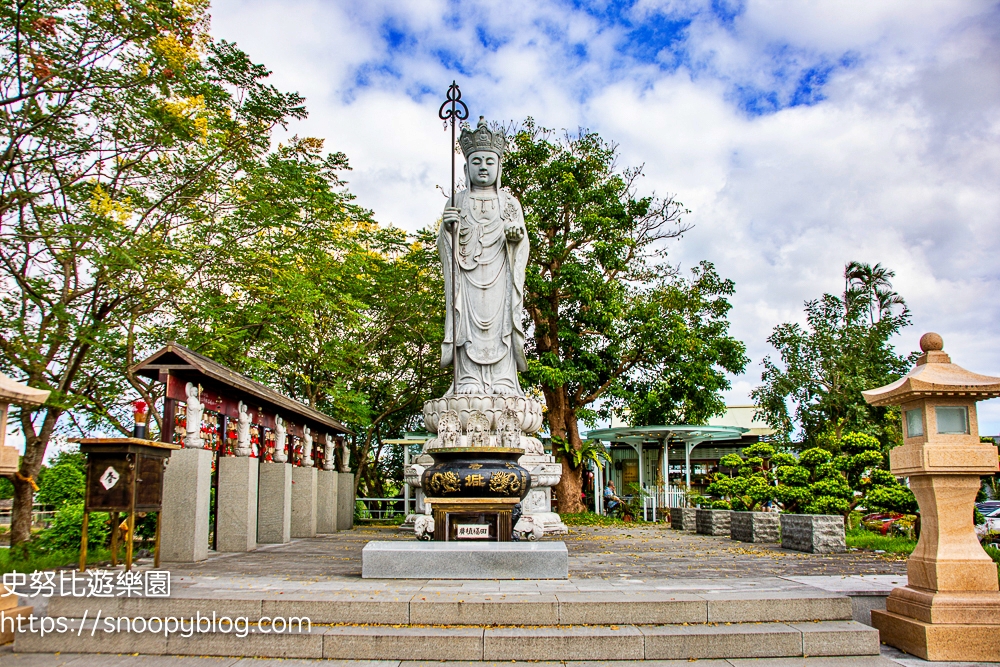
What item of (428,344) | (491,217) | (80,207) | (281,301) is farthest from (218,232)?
(428,344)

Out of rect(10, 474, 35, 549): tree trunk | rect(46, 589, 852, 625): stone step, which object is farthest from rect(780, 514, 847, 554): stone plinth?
rect(10, 474, 35, 549): tree trunk

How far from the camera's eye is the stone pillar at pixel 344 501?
14523 mm

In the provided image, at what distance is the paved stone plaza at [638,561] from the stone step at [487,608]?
1358mm

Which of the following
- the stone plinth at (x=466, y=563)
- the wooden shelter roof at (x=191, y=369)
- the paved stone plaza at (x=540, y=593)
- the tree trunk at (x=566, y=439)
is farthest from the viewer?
the tree trunk at (x=566, y=439)

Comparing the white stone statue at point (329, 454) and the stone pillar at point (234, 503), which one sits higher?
the white stone statue at point (329, 454)

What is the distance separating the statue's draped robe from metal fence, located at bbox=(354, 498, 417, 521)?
208 inches

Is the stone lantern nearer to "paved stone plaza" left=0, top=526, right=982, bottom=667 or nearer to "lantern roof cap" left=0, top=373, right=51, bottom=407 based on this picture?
"paved stone plaza" left=0, top=526, right=982, bottom=667

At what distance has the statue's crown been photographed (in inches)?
496

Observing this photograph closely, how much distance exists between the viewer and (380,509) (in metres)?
19.0

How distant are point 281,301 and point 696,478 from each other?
16917 millimetres

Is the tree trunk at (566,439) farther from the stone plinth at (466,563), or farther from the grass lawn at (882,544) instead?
the stone plinth at (466,563)

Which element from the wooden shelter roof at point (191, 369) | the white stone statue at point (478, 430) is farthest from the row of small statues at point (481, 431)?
the wooden shelter roof at point (191, 369)

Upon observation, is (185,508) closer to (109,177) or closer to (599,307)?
(109,177)

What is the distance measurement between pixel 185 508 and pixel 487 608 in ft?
13.6
